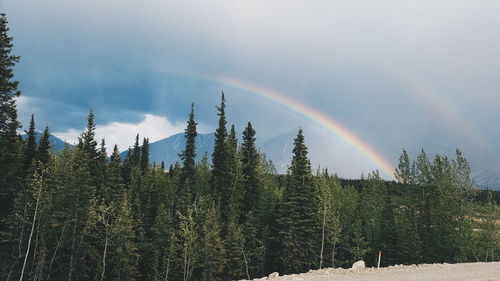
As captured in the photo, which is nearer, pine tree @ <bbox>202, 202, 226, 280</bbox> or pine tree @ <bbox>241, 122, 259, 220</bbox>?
pine tree @ <bbox>202, 202, 226, 280</bbox>

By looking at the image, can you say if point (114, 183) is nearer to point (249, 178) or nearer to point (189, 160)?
point (189, 160)

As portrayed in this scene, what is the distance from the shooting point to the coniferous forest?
45.9 meters

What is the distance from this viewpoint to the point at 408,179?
187 feet

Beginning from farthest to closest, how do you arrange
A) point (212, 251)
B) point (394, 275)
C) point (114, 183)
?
point (114, 183) < point (212, 251) < point (394, 275)

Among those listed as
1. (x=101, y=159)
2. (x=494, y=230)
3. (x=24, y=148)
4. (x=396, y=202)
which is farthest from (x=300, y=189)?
(x=24, y=148)

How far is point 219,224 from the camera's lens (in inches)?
2274

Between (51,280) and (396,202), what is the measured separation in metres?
50.1

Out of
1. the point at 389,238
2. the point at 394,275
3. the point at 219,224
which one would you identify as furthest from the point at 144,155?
the point at 394,275

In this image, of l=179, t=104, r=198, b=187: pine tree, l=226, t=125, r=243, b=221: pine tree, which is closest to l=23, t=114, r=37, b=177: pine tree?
l=179, t=104, r=198, b=187: pine tree

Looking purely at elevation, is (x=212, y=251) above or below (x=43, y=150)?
below

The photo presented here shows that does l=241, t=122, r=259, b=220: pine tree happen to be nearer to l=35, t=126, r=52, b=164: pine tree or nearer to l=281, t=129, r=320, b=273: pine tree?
l=281, t=129, r=320, b=273: pine tree

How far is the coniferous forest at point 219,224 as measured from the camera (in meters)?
45.9

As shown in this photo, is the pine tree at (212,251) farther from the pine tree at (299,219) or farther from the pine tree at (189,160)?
the pine tree at (189,160)

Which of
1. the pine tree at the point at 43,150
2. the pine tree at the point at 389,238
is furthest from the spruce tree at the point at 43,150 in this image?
the pine tree at the point at 389,238
